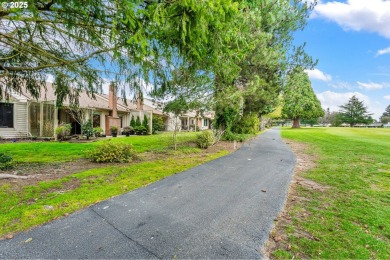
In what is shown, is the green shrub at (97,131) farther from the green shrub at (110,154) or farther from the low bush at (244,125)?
the low bush at (244,125)

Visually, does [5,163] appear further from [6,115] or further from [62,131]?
[6,115]

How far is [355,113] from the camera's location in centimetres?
6706

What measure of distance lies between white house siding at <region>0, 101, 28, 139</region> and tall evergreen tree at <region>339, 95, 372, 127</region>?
82.6 metres

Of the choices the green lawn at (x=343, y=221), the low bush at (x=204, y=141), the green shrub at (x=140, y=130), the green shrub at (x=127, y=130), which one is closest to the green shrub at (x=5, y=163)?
the green lawn at (x=343, y=221)

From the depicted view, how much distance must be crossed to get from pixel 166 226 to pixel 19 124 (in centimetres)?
1607

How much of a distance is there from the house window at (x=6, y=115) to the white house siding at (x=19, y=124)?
0.21m

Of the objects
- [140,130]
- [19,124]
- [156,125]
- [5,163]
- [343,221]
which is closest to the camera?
[343,221]

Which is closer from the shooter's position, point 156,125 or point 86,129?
point 86,129

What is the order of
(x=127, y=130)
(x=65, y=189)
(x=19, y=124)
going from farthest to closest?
1. (x=127, y=130)
2. (x=19, y=124)
3. (x=65, y=189)

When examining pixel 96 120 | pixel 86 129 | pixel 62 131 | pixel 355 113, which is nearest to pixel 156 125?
pixel 96 120

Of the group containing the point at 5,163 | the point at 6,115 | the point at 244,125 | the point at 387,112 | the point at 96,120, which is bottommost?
the point at 5,163

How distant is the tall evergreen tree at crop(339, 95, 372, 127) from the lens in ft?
217

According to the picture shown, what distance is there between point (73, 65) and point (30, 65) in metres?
1.68

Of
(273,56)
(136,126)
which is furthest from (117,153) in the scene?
(136,126)
